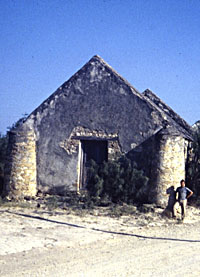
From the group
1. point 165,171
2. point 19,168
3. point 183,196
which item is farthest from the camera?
point 19,168

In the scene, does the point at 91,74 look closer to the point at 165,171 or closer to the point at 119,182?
the point at 119,182

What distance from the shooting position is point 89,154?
1328 centimetres

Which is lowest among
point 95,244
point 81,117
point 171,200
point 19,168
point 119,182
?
point 95,244

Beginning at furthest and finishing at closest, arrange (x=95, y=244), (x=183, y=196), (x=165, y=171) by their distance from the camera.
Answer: (x=165, y=171), (x=183, y=196), (x=95, y=244)

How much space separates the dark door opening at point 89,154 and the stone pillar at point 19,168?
5.95 feet

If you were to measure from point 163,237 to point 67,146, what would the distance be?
573 cm

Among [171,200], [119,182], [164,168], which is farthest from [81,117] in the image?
[171,200]

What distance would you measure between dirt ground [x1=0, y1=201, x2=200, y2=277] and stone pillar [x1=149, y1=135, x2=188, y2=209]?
0.52 m

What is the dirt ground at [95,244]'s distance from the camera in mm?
5973

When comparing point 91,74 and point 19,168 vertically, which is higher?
point 91,74

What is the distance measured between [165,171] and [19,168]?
5093mm

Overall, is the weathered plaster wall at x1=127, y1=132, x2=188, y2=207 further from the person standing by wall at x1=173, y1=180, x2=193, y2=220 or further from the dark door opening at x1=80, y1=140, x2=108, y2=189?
the dark door opening at x1=80, y1=140, x2=108, y2=189

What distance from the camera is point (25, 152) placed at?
12836 millimetres

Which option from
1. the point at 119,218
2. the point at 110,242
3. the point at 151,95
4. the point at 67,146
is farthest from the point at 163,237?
the point at 151,95
